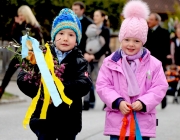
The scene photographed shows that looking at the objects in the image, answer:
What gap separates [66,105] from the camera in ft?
18.4

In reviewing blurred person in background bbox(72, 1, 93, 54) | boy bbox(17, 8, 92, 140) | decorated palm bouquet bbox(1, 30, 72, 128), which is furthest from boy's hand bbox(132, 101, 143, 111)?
blurred person in background bbox(72, 1, 93, 54)

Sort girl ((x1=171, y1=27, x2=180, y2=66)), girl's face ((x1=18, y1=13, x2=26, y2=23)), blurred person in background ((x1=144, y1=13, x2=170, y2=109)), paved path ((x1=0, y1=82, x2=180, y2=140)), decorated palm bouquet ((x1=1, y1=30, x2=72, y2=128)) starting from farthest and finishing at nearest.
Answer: girl ((x1=171, y1=27, x2=180, y2=66)) < blurred person in background ((x1=144, y1=13, x2=170, y2=109)) < girl's face ((x1=18, y1=13, x2=26, y2=23)) < paved path ((x1=0, y1=82, x2=180, y2=140)) < decorated palm bouquet ((x1=1, y1=30, x2=72, y2=128))

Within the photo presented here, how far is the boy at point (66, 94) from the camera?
5562 millimetres

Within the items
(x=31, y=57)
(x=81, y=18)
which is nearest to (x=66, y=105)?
(x=31, y=57)

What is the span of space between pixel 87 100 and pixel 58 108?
641cm

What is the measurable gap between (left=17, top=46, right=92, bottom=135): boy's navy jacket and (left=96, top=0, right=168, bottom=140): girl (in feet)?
0.74

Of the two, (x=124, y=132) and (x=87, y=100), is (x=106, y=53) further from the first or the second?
(x=124, y=132)

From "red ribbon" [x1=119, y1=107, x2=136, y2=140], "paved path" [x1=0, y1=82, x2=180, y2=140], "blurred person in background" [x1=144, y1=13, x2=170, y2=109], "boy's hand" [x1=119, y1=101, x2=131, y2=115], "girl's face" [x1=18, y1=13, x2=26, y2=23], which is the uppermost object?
"girl's face" [x1=18, y1=13, x2=26, y2=23]

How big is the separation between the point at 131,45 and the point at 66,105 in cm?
82

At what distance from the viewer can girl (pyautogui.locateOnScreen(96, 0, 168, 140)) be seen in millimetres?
5676

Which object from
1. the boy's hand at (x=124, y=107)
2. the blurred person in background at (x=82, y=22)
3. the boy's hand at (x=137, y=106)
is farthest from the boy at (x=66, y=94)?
the blurred person in background at (x=82, y=22)

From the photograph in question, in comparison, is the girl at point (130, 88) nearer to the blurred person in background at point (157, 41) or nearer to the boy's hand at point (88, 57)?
the boy's hand at point (88, 57)

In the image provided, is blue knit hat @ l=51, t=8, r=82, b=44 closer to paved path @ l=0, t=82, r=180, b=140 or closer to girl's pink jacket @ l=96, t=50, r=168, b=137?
girl's pink jacket @ l=96, t=50, r=168, b=137

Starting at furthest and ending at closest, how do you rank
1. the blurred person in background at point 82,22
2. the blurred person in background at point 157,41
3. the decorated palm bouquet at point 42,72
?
the blurred person in background at point 157,41 → the blurred person in background at point 82,22 → the decorated palm bouquet at point 42,72
